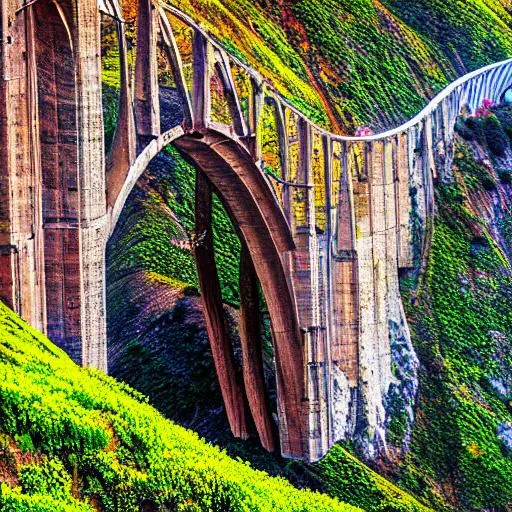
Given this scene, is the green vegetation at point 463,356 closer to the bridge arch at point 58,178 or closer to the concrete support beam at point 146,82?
the concrete support beam at point 146,82

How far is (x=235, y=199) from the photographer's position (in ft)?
96.7

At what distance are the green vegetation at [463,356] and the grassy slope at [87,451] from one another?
1540cm

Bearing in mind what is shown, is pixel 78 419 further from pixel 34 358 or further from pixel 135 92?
pixel 135 92

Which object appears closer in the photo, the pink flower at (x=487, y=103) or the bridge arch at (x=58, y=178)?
the bridge arch at (x=58, y=178)

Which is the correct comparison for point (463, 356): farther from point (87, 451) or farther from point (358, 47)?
point (87, 451)

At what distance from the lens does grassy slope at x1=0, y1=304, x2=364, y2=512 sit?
15508 mm

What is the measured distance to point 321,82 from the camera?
4441 cm

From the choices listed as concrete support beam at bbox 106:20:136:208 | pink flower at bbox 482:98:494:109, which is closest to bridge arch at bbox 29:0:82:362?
concrete support beam at bbox 106:20:136:208

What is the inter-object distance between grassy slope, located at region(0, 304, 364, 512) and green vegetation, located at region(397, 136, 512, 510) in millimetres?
15401

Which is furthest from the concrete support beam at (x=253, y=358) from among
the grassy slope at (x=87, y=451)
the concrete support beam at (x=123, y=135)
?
the grassy slope at (x=87, y=451)

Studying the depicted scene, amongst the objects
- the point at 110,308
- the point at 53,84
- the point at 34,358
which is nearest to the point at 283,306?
the point at 110,308

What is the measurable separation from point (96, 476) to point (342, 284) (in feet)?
54.9

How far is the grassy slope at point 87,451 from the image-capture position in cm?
1551

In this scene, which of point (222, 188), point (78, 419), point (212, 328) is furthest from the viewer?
point (212, 328)
